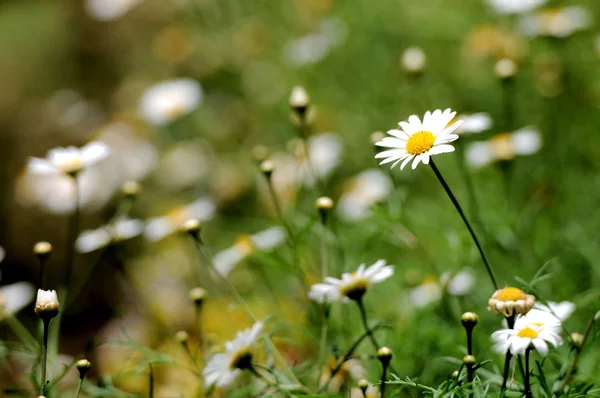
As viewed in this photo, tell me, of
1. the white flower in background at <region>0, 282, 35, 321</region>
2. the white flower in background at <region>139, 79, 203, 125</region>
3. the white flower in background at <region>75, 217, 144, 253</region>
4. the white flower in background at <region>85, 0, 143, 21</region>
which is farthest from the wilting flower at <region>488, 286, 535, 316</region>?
the white flower in background at <region>85, 0, 143, 21</region>

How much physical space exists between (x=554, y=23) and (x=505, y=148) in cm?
58

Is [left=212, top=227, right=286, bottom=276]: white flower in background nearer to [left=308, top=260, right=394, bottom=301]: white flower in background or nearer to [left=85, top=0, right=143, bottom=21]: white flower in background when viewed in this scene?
[left=308, top=260, right=394, bottom=301]: white flower in background

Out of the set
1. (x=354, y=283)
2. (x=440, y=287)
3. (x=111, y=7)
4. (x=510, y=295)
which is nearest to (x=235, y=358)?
(x=354, y=283)

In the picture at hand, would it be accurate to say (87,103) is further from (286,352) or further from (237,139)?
(286,352)

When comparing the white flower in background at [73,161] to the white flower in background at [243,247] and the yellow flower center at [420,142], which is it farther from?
the yellow flower center at [420,142]

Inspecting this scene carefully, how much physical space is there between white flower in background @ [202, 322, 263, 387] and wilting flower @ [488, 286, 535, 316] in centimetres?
32

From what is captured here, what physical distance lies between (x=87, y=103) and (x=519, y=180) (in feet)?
6.20

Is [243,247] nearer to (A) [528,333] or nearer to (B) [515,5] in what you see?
(A) [528,333]

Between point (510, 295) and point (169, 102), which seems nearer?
point (510, 295)

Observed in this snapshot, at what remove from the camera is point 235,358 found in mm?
914

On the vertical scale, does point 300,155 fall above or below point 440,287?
above

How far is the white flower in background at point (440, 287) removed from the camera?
4.05 ft

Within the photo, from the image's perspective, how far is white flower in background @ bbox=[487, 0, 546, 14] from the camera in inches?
67.2

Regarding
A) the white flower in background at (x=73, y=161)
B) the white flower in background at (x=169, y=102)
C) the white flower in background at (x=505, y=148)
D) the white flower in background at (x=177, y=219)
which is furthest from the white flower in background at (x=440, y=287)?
the white flower in background at (x=169, y=102)
